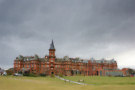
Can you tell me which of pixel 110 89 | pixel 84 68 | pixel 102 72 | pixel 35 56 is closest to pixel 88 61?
pixel 84 68

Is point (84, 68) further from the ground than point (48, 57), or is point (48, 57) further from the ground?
point (48, 57)

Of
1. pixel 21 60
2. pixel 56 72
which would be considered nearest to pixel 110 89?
pixel 56 72

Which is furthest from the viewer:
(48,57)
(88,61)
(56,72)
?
(88,61)

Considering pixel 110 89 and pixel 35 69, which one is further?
pixel 35 69

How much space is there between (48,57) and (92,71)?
32.4 meters

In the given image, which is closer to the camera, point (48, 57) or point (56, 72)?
point (56, 72)

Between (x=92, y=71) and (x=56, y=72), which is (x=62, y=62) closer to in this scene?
(x=56, y=72)

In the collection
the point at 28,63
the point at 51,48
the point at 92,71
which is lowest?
the point at 92,71

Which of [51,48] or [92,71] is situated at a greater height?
[51,48]

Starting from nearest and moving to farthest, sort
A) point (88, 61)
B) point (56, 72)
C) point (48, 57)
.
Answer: point (56, 72) < point (48, 57) < point (88, 61)

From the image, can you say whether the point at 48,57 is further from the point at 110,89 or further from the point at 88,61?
the point at 110,89

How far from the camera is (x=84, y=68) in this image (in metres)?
92.2

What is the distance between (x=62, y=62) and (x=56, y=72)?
8.25 metres

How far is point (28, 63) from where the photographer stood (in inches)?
3317
